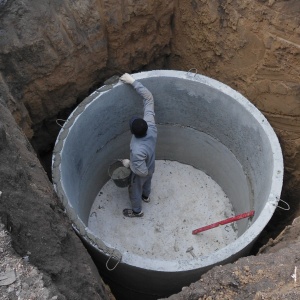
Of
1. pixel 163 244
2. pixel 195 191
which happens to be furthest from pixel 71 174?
pixel 195 191

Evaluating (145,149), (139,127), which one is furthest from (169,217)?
(139,127)

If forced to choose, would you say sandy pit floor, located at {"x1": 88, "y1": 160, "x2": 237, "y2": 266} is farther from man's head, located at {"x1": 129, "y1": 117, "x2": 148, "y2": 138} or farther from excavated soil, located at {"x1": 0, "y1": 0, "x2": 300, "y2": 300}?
man's head, located at {"x1": 129, "y1": 117, "x2": 148, "y2": 138}

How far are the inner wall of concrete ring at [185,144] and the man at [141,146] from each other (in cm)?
23

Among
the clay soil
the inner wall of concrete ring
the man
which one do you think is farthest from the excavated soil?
the man

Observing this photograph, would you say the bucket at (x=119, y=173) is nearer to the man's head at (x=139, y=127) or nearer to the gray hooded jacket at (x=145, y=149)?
the gray hooded jacket at (x=145, y=149)

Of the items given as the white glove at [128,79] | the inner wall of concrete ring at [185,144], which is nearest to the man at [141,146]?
the white glove at [128,79]

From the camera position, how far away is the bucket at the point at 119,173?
4261 mm

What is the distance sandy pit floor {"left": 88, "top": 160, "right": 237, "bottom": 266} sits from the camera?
438cm

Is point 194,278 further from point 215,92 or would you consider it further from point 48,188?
point 215,92

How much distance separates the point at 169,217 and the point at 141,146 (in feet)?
4.09

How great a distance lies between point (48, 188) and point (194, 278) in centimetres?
130

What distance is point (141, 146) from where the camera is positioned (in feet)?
12.1

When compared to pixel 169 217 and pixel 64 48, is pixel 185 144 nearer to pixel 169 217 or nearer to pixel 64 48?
pixel 169 217

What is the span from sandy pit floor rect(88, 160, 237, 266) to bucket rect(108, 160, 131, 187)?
0.40 metres
